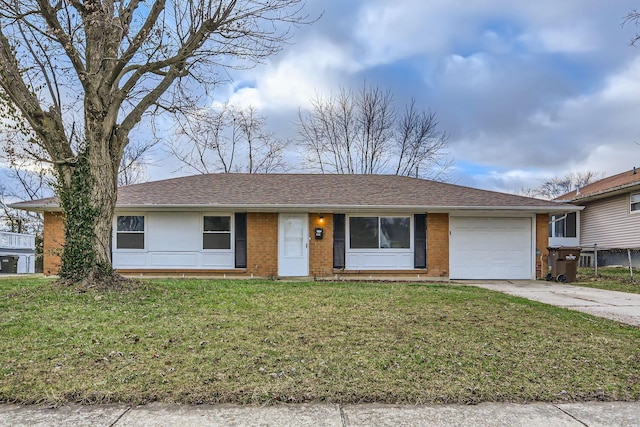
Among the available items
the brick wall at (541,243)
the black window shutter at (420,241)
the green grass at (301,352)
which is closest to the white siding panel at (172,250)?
the black window shutter at (420,241)

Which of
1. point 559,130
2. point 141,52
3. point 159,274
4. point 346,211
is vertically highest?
point 559,130

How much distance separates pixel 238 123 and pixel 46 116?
19.4 meters

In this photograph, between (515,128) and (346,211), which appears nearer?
(346,211)

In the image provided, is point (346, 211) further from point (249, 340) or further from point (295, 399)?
point (295, 399)

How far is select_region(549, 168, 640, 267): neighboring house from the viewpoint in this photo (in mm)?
15469

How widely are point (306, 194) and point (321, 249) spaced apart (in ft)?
6.21

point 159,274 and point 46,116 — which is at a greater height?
point 46,116

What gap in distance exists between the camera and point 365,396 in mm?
3082

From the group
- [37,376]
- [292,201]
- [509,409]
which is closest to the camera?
[509,409]

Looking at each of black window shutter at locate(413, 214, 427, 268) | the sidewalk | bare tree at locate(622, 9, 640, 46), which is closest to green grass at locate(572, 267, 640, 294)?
black window shutter at locate(413, 214, 427, 268)

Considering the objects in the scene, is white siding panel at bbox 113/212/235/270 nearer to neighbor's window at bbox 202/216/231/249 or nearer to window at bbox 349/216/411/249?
neighbor's window at bbox 202/216/231/249

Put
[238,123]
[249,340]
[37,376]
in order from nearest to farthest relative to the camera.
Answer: [37,376] < [249,340] < [238,123]

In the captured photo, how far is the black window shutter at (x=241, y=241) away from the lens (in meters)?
12.8

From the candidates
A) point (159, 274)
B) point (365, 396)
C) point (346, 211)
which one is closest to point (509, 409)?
point (365, 396)
